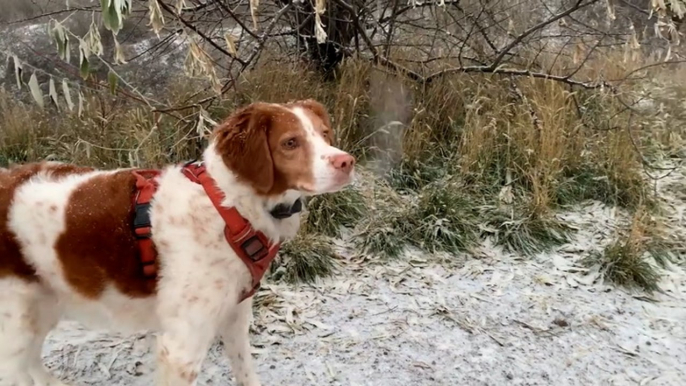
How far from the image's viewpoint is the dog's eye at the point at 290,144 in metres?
2.18

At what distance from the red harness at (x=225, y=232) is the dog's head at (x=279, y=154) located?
0.12m

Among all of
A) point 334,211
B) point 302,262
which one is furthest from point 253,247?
point 334,211

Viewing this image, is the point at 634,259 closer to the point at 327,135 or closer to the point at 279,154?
the point at 327,135

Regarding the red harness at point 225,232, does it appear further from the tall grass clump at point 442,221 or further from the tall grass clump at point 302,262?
the tall grass clump at point 442,221

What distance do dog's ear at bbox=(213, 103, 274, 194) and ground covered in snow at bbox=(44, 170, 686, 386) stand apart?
1.10 meters

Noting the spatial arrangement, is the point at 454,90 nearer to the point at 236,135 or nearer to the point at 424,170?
the point at 424,170

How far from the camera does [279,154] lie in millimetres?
2168

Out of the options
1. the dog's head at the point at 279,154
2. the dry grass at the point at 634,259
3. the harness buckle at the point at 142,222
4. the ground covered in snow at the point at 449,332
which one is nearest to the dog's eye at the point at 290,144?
the dog's head at the point at 279,154

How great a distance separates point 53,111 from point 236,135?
12.4ft

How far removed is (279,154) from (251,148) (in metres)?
0.10

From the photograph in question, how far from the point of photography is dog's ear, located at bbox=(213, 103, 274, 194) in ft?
7.00

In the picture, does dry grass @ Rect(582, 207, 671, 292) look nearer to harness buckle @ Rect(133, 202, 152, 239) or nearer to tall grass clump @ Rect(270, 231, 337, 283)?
tall grass clump @ Rect(270, 231, 337, 283)

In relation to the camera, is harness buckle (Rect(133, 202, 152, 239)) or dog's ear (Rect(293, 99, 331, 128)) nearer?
harness buckle (Rect(133, 202, 152, 239))

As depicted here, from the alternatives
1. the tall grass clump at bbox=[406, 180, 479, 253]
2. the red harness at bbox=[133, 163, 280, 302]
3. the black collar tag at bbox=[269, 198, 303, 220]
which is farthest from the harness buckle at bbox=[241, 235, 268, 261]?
the tall grass clump at bbox=[406, 180, 479, 253]
